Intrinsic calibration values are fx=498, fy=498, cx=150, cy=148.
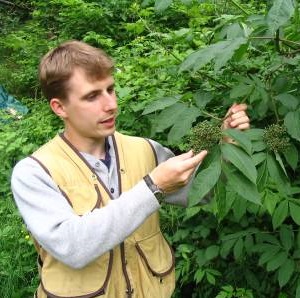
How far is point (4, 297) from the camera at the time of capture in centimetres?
312

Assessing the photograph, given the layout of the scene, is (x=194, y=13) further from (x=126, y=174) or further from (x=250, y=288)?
(x=126, y=174)

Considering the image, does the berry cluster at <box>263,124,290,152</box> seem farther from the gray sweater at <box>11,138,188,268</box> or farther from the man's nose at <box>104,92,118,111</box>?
the man's nose at <box>104,92,118,111</box>

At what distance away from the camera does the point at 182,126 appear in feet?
5.08

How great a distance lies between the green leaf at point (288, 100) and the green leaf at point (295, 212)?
564 mm

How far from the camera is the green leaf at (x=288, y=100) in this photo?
1.63 m

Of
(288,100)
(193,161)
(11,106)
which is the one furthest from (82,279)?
(11,106)

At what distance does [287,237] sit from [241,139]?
103cm

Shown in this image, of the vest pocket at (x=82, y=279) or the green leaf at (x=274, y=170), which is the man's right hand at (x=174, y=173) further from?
the vest pocket at (x=82, y=279)

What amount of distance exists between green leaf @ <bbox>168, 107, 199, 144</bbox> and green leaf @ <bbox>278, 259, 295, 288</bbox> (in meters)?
A: 0.93

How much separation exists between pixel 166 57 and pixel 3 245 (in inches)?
69.1

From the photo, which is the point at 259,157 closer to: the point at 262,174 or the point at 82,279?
the point at 262,174

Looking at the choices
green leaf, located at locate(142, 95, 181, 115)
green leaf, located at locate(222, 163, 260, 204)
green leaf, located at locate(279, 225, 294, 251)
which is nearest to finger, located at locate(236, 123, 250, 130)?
green leaf, located at locate(142, 95, 181, 115)

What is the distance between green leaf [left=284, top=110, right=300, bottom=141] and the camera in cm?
149

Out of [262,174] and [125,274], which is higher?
[262,174]
